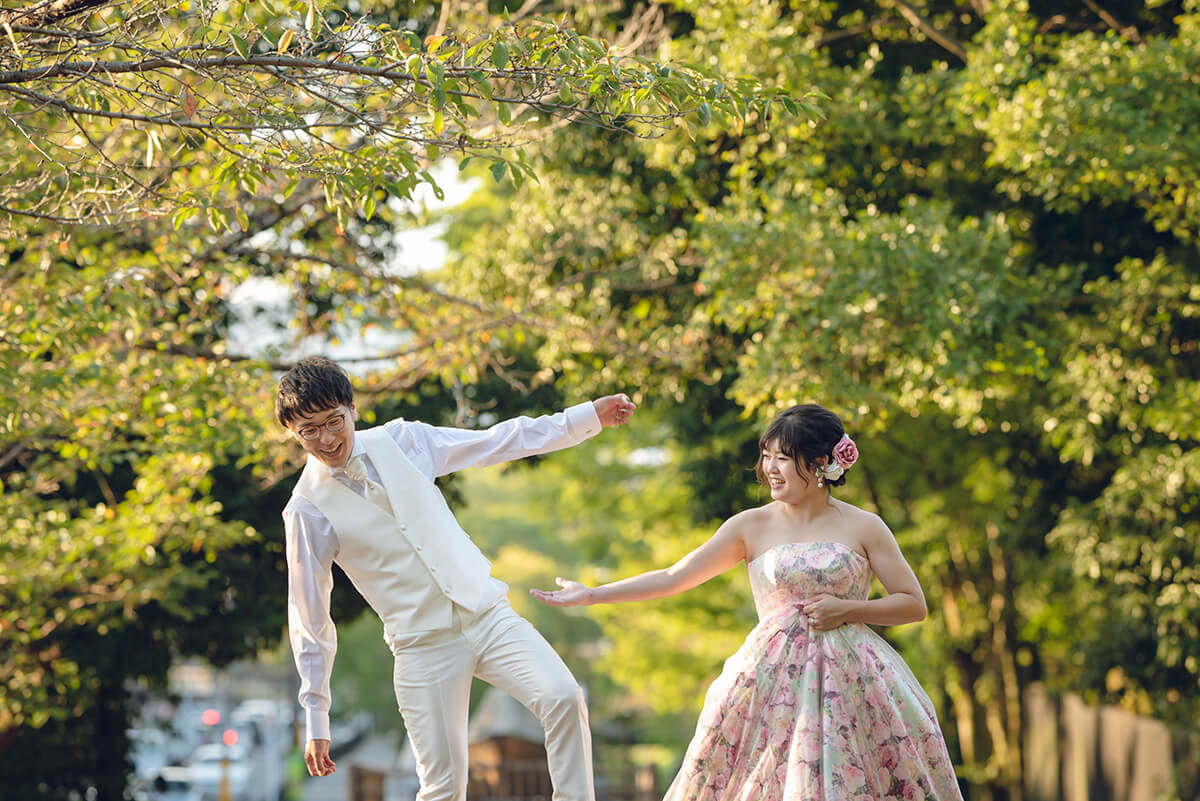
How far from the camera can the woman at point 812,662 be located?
444 cm

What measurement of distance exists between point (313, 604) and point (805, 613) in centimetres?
168

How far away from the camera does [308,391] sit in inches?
171

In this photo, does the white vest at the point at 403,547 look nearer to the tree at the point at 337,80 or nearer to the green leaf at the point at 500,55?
the tree at the point at 337,80

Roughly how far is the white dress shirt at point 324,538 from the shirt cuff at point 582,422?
0.02 meters

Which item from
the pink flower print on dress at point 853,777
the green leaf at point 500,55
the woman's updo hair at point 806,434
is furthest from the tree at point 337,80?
the pink flower print on dress at point 853,777

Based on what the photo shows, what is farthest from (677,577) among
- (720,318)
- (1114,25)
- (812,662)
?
(1114,25)

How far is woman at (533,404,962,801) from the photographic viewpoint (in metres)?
4.44

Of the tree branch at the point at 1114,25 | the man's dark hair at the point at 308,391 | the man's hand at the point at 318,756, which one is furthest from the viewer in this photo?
the tree branch at the point at 1114,25

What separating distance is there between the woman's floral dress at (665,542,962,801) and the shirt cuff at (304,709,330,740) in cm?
123

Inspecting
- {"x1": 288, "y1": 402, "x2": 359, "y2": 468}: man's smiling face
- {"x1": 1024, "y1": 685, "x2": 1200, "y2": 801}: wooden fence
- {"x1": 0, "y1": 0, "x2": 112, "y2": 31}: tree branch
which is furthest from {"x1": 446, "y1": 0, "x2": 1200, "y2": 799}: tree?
{"x1": 0, "y1": 0, "x2": 112, "y2": 31}: tree branch

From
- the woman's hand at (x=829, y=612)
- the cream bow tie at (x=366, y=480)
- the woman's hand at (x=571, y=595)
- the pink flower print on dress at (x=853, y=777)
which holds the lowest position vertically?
the pink flower print on dress at (x=853, y=777)

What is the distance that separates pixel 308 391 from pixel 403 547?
0.61 meters

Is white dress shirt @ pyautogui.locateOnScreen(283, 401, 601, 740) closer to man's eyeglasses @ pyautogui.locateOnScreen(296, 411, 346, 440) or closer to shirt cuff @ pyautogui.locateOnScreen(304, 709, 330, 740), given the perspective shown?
shirt cuff @ pyautogui.locateOnScreen(304, 709, 330, 740)

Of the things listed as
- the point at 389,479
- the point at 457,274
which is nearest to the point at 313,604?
the point at 389,479
